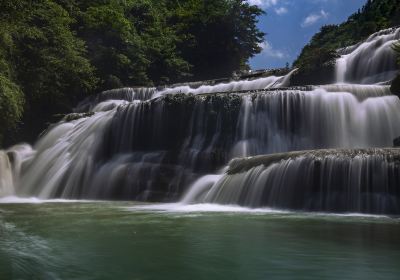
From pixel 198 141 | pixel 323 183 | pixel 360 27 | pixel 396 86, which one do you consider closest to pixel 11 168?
pixel 198 141

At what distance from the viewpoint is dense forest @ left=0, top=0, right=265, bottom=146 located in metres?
20.0

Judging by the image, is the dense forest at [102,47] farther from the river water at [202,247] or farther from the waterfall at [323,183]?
the river water at [202,247]

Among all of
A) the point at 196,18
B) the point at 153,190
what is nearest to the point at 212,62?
the point at 196,18

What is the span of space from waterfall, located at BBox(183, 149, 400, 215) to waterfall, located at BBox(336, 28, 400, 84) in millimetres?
9866

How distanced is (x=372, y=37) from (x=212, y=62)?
1683cm

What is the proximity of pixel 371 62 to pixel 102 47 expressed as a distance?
587 inches

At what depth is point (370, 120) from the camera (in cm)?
1468

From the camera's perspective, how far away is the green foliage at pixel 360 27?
103 ft

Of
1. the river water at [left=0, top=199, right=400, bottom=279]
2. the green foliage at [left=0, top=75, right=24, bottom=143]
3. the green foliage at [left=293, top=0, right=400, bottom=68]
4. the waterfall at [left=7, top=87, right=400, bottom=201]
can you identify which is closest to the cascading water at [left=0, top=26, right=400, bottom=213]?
the waterfall at [left=7, top=87, right=400, bottom=201]

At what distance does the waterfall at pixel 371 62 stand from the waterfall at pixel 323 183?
9866 mm

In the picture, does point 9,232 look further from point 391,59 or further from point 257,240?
point 391,59

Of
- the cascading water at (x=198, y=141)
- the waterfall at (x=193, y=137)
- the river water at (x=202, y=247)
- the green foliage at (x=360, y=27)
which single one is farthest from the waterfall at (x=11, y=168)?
the green foliage at (x=360, y=27)

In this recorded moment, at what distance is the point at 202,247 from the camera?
17.9 feet

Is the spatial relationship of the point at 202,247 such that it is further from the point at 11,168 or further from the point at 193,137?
the point at 11,168
